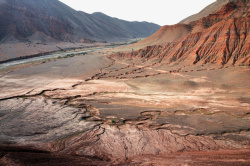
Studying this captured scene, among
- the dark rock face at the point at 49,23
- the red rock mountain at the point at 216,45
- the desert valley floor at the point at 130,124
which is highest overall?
the dark rock face at the point at 49,23

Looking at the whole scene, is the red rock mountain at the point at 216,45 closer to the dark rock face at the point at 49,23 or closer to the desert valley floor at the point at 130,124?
the desert valley floor at the point at 130,124

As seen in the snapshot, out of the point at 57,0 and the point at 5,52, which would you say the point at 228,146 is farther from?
the point at 57,0

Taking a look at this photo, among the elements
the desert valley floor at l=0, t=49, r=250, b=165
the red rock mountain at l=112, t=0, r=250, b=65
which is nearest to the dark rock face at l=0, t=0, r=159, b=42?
the red rock mountain at l=112, t=0, r=250, b=65

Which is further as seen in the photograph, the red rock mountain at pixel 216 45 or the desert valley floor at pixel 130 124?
the red rock mountain at pixel 216 45

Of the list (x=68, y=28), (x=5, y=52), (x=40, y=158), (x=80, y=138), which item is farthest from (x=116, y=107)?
(x=68, y=28)

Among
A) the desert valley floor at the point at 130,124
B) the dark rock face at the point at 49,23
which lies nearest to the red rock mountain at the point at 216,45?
the desert valley floor at the point at 130,124

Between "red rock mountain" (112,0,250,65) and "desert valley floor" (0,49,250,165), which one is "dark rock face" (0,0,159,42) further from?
"desert valley floor" (0,49,250,165)
